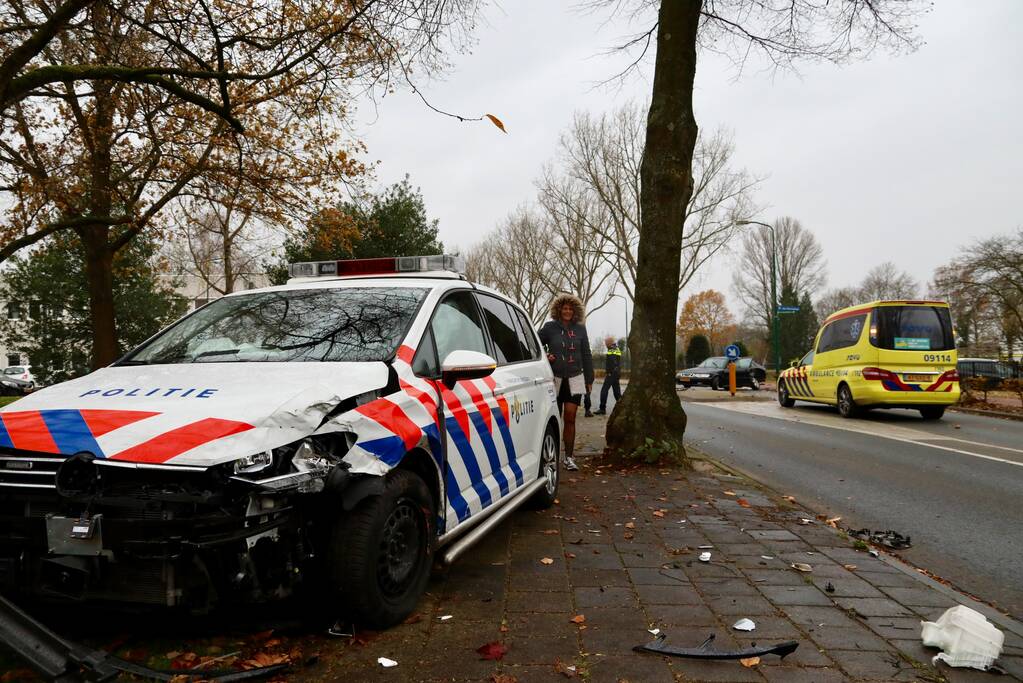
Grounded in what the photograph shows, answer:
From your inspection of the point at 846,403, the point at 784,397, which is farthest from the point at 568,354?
the point at 784,397

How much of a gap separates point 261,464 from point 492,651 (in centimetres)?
125

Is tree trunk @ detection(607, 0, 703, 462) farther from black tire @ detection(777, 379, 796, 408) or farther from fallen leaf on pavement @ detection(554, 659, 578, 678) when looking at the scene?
black tire @ detection(777, 379, 796, 408)

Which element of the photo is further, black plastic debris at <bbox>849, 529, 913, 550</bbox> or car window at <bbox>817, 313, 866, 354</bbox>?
car window at <bbox>817, 313, 866, 354</bbox>

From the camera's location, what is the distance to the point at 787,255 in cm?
6059

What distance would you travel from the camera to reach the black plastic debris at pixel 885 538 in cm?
498

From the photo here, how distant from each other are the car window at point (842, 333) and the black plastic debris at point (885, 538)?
397 inches

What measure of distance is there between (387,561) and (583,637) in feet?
3.07

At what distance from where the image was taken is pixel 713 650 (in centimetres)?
294

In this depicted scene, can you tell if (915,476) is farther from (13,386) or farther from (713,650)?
(13,386)

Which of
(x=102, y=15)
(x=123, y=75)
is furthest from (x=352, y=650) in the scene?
(x=102, y=15)

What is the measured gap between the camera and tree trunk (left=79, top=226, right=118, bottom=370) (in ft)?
48.6

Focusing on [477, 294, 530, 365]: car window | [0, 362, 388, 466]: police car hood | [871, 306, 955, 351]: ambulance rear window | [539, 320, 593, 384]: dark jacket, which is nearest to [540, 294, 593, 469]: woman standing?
[539, 320, 593, 384]: dark jacket

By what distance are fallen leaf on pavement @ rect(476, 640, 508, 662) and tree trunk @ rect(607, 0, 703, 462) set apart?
4930 mm

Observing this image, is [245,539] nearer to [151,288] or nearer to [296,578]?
[296,578]
